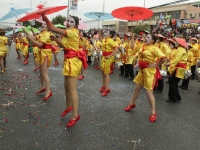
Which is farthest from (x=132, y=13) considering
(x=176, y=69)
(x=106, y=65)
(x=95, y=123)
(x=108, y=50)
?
(x=95, y=123)

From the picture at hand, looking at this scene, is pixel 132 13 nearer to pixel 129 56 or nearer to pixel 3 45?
pixel 129 56

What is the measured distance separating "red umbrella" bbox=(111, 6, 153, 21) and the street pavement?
2235 millimetres

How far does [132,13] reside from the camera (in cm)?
602

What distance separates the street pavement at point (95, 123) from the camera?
A: 3.62 meters

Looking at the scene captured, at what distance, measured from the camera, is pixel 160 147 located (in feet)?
11.9

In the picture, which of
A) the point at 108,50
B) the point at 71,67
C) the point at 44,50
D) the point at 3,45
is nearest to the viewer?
the point at 71,67

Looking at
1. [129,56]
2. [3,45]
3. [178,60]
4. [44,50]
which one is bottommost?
[129,56]

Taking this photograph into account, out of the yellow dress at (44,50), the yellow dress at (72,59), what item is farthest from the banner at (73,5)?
the yellow dress at (72,59)

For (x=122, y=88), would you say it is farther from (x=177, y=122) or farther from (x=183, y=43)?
(x=177, y=122)

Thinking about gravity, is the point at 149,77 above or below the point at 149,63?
below

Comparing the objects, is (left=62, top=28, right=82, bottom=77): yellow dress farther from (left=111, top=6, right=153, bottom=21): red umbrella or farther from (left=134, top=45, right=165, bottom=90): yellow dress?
(left=111, top=6, right=153, bottom=21): red umbrella

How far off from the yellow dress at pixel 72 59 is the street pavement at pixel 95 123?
1.03m

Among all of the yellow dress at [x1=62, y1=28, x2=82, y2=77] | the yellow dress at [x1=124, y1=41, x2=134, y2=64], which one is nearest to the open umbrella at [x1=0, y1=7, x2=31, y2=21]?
the yellow dress at [x1=62, y1=28, x2=82, y2=77]

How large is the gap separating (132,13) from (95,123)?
3144mm
